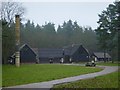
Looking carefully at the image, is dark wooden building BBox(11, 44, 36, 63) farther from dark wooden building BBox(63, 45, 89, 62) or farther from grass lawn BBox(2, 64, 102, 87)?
grass lawn BBox(2, 64, 102, 87)

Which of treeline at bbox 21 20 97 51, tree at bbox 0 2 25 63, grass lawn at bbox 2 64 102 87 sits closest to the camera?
grass lawn at bbox 2 64 102 87

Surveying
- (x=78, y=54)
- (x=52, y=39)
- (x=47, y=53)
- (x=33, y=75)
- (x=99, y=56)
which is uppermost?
(x=52, y=39)

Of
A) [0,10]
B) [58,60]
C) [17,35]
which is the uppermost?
[0,10]

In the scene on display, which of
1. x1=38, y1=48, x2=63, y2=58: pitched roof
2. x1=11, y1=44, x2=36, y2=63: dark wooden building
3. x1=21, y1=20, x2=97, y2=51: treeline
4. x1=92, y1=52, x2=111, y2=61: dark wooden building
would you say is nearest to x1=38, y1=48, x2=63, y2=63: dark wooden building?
x1=38, y1=48, x2=63, y2=58: pitched roof

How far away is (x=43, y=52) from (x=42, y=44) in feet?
33.0

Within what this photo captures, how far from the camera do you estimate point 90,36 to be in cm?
11356

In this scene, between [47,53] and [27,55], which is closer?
[27,55]

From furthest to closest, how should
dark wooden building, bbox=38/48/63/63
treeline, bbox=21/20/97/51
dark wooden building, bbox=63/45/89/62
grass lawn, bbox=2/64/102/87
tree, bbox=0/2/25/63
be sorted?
treeline, bbox=21/20/97/51 < dark wooden building, bbox=38/48/63/63 < dark wooden building, bbox=63/45/89/62 < tree, bbox=0/2/25/63 < grass lawn, bbox=2/64/102/87

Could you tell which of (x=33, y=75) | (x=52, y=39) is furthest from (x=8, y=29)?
(x=52, y=39)

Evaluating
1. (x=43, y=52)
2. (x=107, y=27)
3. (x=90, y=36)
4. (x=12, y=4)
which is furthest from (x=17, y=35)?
Result: (x=90, y=36)

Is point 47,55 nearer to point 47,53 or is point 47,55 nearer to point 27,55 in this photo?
point 47,53

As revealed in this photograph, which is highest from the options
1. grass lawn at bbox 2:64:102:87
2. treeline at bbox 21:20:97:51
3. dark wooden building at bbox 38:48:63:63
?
treeline at bbox 21:20:97:51

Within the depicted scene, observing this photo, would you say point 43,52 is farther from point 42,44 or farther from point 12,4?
point 12,4

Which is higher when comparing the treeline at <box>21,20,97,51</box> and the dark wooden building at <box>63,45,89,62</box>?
the treeline at <box>21,20,97,51</box>
